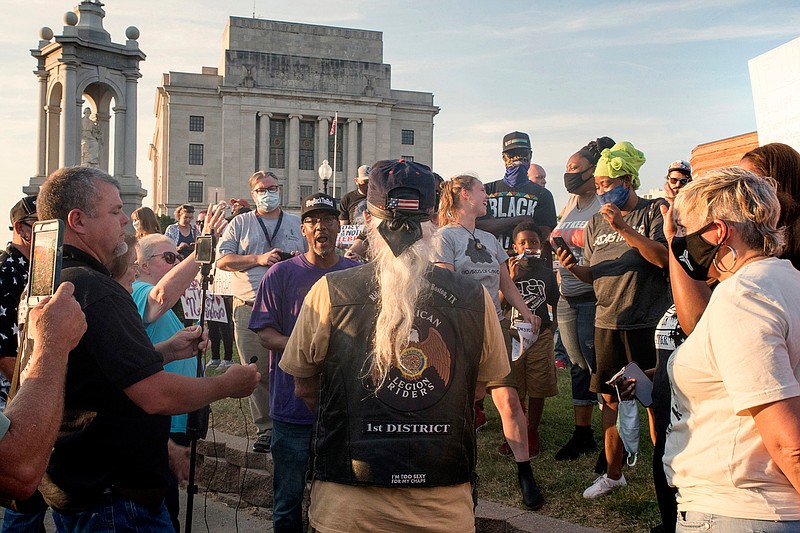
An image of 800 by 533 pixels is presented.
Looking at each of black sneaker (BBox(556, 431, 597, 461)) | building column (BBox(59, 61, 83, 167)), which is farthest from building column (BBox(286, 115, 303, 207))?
black sneaker (BBox(556, 431, 597, 461))

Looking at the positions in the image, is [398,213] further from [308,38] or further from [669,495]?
[308,38]

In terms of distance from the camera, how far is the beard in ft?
9.33

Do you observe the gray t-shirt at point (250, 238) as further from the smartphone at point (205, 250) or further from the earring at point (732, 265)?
the earring at point (732, 265)

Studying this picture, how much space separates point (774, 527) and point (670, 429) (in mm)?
504

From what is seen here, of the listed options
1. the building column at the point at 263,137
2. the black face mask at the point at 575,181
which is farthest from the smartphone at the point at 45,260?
the building column at the point at 263,137

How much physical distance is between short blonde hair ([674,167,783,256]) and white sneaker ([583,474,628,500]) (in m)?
3.02

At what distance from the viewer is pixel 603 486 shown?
522 centimetres

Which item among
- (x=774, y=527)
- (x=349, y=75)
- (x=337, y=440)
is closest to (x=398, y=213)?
(x=337, y=440)

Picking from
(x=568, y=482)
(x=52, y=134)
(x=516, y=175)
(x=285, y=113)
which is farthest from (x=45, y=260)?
(x=285, y=113)

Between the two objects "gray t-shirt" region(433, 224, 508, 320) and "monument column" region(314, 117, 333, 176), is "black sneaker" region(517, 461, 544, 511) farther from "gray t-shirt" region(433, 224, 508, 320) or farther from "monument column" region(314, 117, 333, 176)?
"monument column" region(314, 117, 333, 176)

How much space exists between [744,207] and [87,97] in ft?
135

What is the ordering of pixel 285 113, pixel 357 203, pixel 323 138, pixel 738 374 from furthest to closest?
pixel 323 138, pixel 285 113, pixel 357 203, pixel 738 374

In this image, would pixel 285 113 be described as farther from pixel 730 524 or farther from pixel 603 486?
pixel 730 524

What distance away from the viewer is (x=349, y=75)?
254 ft
